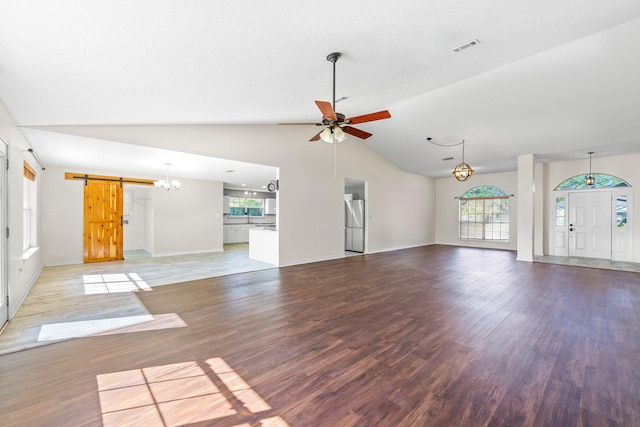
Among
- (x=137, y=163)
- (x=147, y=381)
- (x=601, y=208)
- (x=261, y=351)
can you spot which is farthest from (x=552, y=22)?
(x=601, y=208)

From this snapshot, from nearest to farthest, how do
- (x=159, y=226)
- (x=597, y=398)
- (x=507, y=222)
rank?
Result: (x=597, y=398) < (x=159, y=226) < (x=507, y=222)

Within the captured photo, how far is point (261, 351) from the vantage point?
99.3 inches

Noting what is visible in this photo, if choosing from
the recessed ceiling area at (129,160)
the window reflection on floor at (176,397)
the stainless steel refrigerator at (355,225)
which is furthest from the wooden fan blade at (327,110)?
the stainless steel refrigerator at (355,225)

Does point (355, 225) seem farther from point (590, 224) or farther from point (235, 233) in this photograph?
point (590, 224)

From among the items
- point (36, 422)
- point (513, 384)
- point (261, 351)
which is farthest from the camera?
point (261, 351)

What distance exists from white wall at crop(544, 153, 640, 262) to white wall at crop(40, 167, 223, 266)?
10361mm

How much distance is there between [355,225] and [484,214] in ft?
17.5

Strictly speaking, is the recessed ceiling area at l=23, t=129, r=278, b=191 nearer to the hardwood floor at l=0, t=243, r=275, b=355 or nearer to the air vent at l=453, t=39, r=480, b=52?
the hardwood floor at l=0, t=243, r=275, b=355

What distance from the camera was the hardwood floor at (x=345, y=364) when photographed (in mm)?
1727

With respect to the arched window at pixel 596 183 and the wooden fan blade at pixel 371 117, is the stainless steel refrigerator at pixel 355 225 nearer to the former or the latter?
the wooden fan blade at pixel 371 117

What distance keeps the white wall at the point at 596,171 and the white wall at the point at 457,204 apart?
1.24m

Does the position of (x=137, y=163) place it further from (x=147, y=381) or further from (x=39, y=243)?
(x=147, y=381)

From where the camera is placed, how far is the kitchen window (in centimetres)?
1148

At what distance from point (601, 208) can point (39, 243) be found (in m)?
13.9
